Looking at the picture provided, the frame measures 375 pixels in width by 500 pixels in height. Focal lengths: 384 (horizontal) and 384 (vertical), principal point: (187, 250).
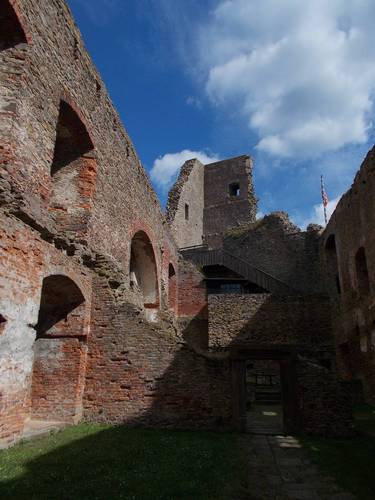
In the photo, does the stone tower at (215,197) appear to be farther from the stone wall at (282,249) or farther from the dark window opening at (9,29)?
the dark window opening at (9,29)

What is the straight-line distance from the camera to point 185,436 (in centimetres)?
676

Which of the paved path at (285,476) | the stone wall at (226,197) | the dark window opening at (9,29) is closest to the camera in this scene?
the paved path at (285,476)

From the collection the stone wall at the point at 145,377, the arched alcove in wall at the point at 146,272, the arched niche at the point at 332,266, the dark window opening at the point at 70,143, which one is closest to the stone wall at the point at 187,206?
the arched alcove in wall at the point at 146,272

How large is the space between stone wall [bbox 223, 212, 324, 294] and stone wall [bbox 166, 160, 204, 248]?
315cm

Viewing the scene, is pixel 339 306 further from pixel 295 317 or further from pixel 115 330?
pixel 115 330

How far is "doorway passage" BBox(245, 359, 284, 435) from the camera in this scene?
9398 mm

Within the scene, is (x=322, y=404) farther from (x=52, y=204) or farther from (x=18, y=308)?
(x=52, y=204)

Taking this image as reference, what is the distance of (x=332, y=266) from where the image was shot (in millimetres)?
16797

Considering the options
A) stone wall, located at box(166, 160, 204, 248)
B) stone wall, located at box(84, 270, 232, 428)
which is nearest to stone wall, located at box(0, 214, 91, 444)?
stone wall, located at box(84, 270, 232, 428)

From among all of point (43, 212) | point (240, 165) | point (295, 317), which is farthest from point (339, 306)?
point (240, 165)

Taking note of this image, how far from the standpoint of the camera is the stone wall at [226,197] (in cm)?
2908

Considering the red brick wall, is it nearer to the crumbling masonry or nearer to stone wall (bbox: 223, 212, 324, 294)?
the crumbling masonry

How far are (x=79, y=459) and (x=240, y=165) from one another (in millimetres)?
28004

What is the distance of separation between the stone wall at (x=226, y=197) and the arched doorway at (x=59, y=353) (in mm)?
21056
